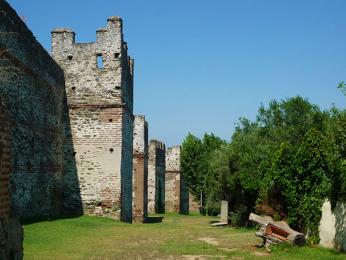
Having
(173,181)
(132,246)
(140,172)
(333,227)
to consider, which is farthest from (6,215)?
(173,181)

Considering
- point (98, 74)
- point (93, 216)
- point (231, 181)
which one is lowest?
point (93, 216)

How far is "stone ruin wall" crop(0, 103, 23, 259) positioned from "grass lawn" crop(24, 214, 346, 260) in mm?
4712

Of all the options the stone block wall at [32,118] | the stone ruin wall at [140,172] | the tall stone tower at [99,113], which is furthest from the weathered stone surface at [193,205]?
the stone block wall at [32,118]

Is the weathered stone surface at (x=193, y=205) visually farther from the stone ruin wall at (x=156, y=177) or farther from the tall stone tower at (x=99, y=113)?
the tall stone tower at (x=99, y=113)

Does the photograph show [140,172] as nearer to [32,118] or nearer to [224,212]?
[224,212]

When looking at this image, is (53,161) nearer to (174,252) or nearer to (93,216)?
(93,216)

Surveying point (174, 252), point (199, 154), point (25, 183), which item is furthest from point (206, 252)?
point (199, 154)

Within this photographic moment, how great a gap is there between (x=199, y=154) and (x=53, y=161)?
26.8 metres

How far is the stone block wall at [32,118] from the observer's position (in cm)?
1593

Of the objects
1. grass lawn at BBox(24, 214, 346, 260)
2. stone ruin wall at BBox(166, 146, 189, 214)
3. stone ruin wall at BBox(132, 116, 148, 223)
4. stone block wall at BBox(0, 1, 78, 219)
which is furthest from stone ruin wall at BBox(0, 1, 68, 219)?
stone ruin wall at BBox(166, 146, 189, 214)

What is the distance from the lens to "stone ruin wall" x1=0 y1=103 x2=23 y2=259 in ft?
18.3

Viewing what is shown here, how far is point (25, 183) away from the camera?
684 inches

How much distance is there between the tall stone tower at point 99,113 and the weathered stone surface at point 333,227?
11.0 m

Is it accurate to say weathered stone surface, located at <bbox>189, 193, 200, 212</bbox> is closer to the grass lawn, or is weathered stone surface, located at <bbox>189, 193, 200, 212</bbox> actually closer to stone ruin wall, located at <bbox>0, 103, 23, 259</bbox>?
the grass lawn
